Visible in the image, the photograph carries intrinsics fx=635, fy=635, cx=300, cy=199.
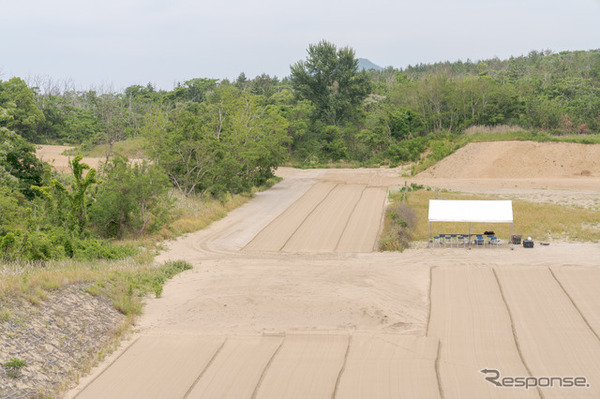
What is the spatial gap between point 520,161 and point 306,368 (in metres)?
41.0

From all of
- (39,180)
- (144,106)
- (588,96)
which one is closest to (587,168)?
(588,96)

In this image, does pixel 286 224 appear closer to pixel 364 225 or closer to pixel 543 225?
pixel 364 225

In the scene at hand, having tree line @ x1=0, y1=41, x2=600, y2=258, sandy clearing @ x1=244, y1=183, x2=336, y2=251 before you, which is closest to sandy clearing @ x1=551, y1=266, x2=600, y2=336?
sandy clearing @ x1=244, y1=183, x2=336, y2=251

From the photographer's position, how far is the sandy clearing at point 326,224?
27328 mm

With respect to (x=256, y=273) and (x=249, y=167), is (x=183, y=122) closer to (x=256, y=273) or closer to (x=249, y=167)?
(x=249, y=167)

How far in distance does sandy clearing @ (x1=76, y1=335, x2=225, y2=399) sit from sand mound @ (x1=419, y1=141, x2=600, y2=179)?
126 feet

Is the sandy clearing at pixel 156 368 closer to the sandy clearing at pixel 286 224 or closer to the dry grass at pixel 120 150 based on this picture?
the sandy clearing at pixel 286 224

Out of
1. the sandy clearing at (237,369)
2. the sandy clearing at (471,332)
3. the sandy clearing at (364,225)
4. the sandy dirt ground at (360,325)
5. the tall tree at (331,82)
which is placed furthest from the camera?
the tall tree at (331,82)

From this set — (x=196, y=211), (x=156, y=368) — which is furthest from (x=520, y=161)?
(x=156, y=368)

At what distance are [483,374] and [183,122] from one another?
24945 mm

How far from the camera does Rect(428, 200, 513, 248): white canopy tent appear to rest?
82.2 feet

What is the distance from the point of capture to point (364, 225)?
31297mm

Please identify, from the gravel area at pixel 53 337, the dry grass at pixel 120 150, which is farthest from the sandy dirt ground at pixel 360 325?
the dry grass at pixel 120 150

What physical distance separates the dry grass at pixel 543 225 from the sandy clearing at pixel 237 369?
13.7 metres
